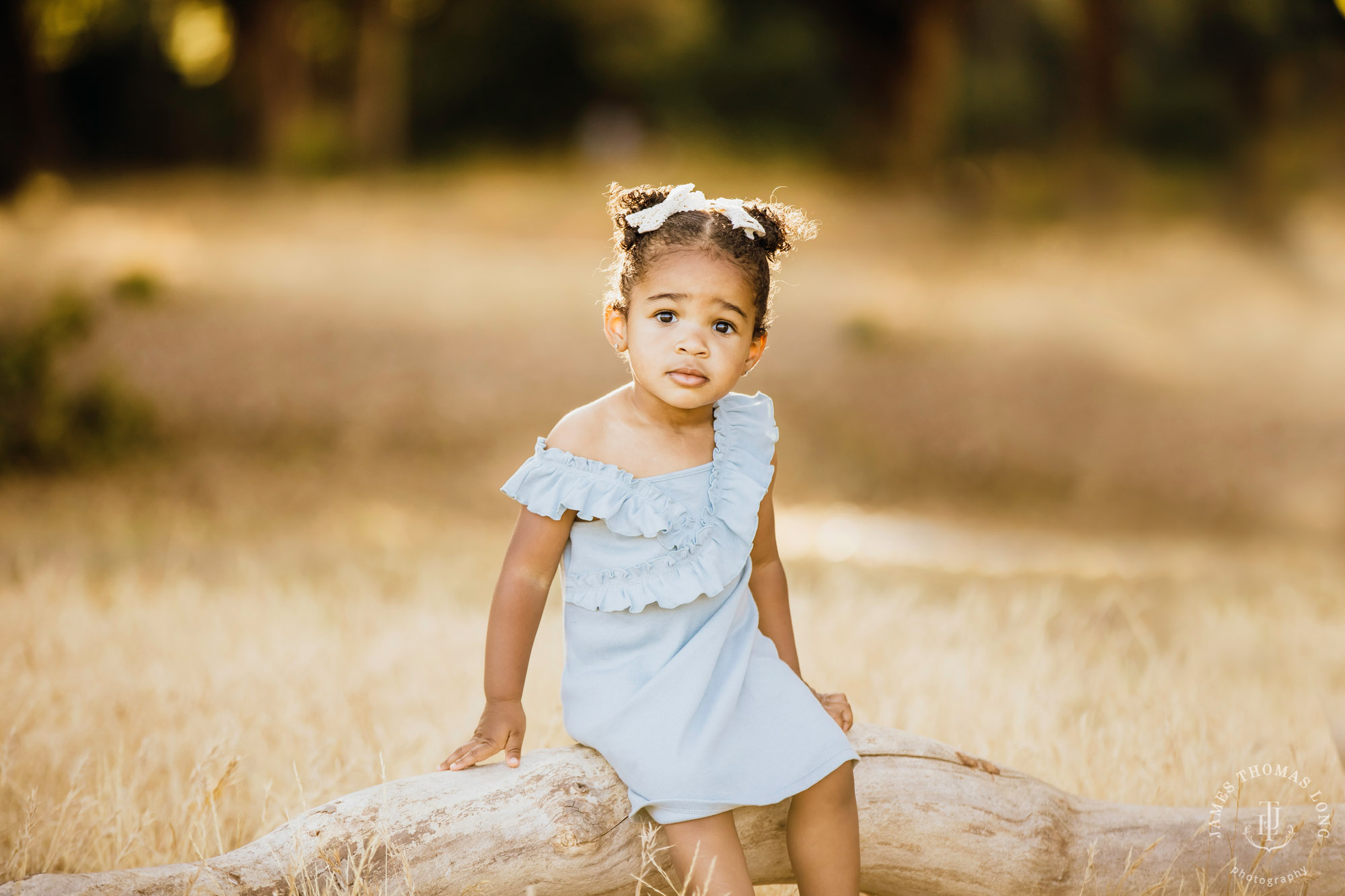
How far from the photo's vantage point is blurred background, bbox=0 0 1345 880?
9.73 feet

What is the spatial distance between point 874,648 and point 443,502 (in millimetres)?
4209

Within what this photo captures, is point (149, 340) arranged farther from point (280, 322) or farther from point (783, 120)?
point (783, 120)

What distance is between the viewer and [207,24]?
12.2m

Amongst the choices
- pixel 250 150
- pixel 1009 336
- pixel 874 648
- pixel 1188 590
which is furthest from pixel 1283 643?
pixel 250 150

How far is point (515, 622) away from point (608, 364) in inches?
263

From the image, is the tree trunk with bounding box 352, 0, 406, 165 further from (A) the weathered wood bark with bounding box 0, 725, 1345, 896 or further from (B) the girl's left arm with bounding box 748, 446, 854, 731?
(A) the weathered wood bark with bounding box 0, 725, 1345, 896

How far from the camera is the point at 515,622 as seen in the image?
1.92 meters

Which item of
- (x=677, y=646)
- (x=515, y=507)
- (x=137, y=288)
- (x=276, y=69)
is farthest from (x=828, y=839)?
(x=276, y=69)

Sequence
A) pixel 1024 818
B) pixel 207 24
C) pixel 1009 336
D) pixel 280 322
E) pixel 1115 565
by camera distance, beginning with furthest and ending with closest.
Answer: pixel 207 24 → pixel 1009 336 → pixel 280 322 → pixel 1115 565 → pixel 1024 818

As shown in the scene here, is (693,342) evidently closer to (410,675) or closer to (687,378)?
(687,378)

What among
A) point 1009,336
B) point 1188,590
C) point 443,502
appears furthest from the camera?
point 1009,336

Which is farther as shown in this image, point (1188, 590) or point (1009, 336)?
point (1009, 336)

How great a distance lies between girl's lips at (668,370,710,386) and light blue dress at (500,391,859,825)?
0.17 metres

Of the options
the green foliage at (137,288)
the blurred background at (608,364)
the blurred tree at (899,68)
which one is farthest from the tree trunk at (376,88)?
the blurred tree at (899,68)
